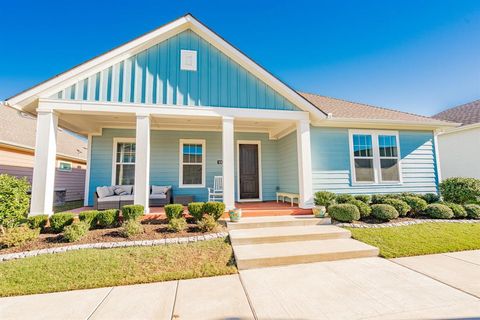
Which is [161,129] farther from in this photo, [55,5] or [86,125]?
[55,5]

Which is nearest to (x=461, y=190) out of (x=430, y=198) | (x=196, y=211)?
(x=430, y=198)

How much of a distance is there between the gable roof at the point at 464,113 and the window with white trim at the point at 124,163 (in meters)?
16.0

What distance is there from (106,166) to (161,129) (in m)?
2.45

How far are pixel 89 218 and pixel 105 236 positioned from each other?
2.31 ft

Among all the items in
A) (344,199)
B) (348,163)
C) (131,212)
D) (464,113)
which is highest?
(464,113)

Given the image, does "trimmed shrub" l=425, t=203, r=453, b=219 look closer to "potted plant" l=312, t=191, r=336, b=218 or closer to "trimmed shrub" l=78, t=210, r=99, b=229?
"potted plant" l=312, t=191, r=336, b=218

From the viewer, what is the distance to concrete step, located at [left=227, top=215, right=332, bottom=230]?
223 inches

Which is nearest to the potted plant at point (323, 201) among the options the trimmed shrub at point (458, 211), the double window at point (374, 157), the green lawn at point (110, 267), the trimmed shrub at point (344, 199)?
the trimmed shrub at point (344, 199)

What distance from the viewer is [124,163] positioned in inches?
332

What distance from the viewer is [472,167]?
428 inches

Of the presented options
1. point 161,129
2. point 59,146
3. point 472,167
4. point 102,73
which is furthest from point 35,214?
point 472,167

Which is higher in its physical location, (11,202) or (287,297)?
(11,202)

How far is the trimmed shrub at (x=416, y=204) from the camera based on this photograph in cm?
680

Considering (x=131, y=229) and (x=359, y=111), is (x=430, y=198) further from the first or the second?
(x=131, y=229)
